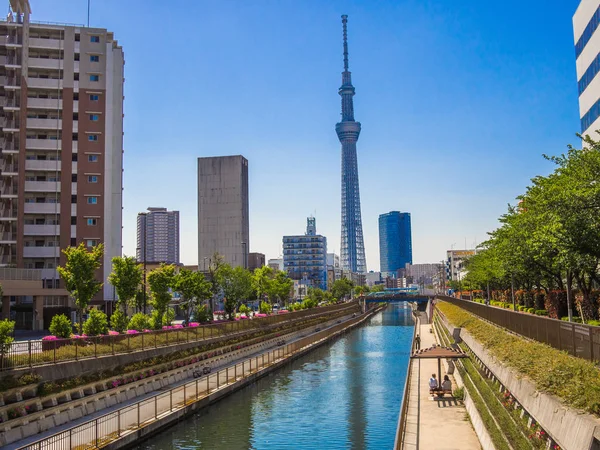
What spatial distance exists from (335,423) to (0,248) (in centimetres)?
5270

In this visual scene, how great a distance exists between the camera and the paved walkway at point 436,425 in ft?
65.3

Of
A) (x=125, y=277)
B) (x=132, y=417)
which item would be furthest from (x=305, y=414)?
(x=125, y=277)

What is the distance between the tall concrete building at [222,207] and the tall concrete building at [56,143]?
95.4 metres

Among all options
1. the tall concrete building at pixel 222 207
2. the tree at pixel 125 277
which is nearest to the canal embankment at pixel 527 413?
the tree at pixel 125 277

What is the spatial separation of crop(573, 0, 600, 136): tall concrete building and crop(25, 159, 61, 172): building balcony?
59179 mm

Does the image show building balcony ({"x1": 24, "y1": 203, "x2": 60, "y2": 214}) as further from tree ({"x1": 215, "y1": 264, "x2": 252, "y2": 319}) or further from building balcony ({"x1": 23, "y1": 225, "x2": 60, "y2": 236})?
tree ({"x1": 215, "y1": 264, "x2": 252, "y2": 319})

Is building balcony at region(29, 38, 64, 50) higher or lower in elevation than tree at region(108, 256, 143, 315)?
higher

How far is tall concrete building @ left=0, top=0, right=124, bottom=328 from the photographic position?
68.5m

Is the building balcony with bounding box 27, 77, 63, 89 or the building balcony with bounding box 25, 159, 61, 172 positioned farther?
the building balcony with bounding box 27, 77, 63, 89

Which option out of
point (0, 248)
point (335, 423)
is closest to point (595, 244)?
point (335, 423)

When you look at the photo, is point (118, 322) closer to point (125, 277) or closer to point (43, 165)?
point (125, 277)

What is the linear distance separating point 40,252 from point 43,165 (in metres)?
10.8

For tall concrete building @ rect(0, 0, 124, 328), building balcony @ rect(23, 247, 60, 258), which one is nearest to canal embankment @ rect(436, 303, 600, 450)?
tall concrete building @ rect(0, 0, 124, 328)

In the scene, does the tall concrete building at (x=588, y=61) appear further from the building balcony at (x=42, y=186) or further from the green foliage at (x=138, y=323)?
the building balcony at (x=42, y=186)
